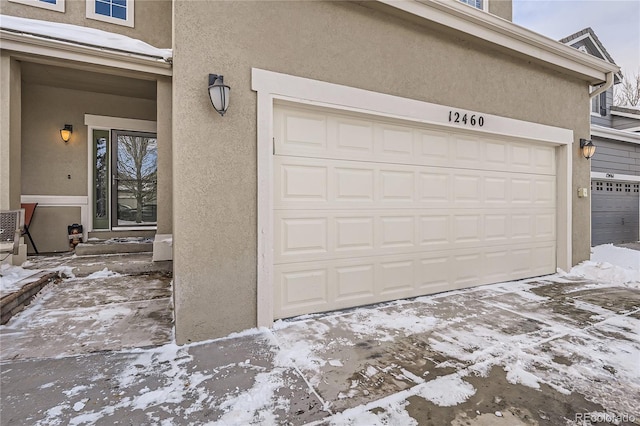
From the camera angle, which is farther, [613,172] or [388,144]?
[613,172]

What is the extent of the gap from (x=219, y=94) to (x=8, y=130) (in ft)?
12.9

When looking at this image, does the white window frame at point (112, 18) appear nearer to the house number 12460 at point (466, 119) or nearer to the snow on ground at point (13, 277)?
the snow on ground at point (13, 277)

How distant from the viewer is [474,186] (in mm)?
4742

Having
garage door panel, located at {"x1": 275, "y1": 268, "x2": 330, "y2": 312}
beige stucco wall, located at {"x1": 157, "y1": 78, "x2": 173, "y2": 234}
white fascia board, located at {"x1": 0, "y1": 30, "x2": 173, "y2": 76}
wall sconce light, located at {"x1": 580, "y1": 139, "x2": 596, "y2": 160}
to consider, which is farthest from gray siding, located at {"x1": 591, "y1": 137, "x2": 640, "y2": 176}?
white fascia board, located at {"x1": 0, "y1": 30, "x2": 173, "y2": 76}

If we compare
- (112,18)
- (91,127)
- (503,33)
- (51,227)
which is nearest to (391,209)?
(503,33)

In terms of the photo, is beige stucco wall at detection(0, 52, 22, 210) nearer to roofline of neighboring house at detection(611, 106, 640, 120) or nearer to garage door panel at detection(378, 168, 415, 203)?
garage door panel at detection(378, 168, 415, 203)

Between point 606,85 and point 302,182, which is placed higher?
point 606,85

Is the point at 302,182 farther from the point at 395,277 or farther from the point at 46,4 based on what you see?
the point at 46,4

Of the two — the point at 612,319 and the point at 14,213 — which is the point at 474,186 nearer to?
the point at 612,319

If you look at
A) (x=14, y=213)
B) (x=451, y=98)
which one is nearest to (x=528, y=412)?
(x=451, y=98)

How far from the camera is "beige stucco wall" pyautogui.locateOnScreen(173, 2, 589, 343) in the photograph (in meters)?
2.90

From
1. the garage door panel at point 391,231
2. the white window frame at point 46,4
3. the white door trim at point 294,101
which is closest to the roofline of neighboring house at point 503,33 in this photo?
the white door trim at point 294,101

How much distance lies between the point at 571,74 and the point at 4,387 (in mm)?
8090

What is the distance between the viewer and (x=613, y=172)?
876 cm
